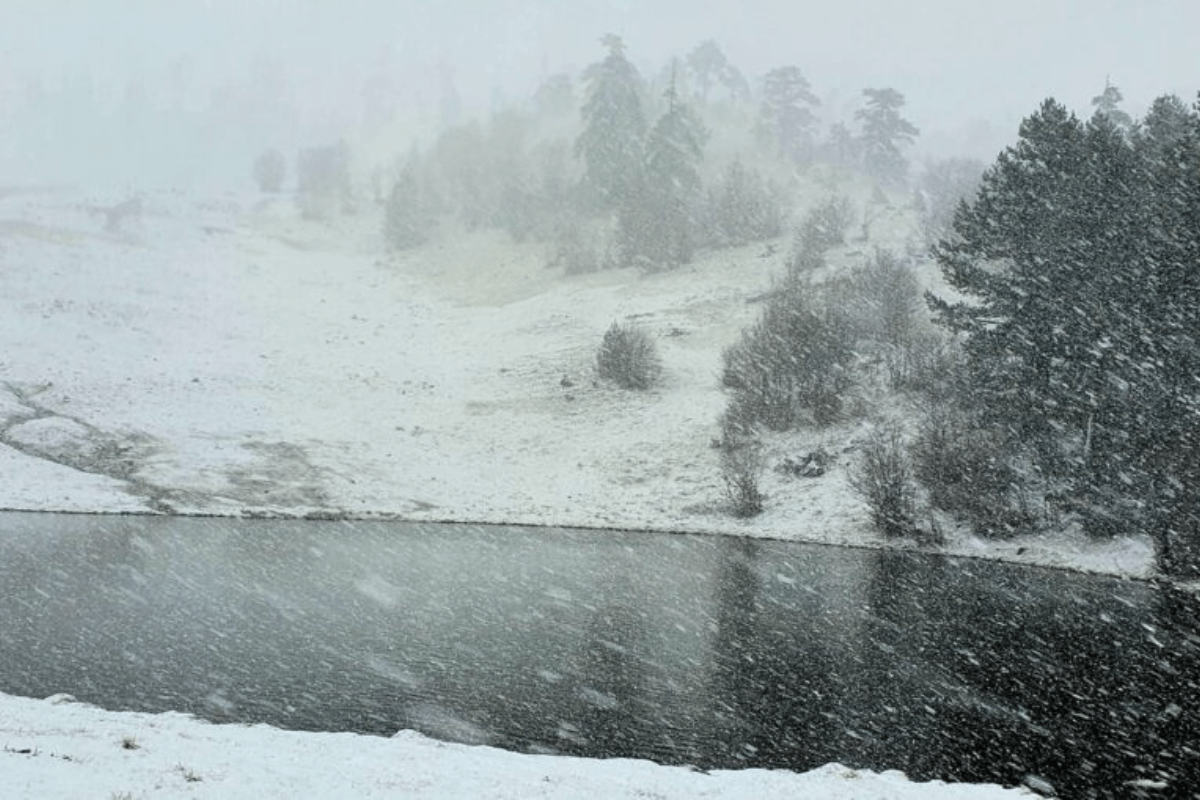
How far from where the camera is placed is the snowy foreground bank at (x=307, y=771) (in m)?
8.23

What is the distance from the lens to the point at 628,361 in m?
42.5

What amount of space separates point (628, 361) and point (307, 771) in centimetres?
3398

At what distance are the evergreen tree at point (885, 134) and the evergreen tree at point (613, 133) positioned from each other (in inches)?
907

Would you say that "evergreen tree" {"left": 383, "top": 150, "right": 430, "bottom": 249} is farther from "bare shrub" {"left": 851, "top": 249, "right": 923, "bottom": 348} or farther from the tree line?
"bare shrub" {"left": 851, "top": 249, "right": 923, "bottom": 348}

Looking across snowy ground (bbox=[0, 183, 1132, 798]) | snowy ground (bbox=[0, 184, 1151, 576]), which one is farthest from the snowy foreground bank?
snowy ground (bbox=[0, 184, 1151, 576])

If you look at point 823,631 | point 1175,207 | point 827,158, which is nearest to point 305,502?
point 823,631

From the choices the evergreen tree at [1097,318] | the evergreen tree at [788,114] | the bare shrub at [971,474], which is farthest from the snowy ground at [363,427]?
the evergreen tree at [788,114]

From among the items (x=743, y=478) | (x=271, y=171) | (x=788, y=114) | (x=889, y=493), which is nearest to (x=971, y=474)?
(x=889, y=493)

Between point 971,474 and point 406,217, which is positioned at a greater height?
point 406,217

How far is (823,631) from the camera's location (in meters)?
18.8

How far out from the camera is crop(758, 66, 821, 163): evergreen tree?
282 ft

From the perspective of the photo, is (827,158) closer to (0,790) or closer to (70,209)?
(70,209)

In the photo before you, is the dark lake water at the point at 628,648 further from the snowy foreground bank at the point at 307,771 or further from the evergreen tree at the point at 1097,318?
the evergreen tree at the point at 1097,318

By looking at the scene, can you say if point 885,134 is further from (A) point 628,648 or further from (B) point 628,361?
(A) point 628,648
